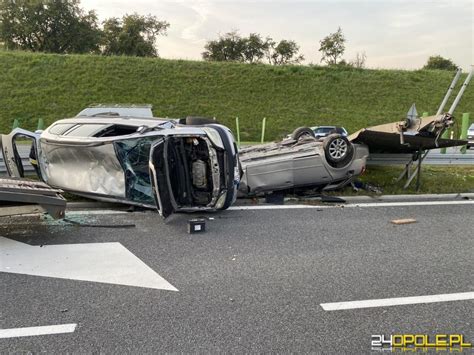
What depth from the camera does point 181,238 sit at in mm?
4617

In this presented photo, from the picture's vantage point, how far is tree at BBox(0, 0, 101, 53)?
1439 inches

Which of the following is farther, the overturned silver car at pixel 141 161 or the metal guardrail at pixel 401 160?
the metal guardrail at pixel 401 160

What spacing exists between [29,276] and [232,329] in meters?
2.01

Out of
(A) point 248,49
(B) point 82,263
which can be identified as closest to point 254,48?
(A) point 248,49

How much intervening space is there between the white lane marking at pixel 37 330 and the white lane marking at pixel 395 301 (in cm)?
193

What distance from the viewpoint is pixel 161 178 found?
4.73 meters

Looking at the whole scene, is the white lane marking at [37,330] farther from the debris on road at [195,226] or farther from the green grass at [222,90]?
the green grass at [222,90]

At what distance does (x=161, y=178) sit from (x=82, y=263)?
1383 mm

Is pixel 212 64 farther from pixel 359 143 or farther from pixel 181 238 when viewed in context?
pixel 181 238

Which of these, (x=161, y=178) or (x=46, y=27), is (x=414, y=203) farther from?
(x=46, y=27)

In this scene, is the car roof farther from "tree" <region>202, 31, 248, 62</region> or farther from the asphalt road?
"tree" <region>202, 31, 248, 62</region>

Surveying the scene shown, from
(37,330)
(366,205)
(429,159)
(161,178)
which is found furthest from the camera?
(429,159)

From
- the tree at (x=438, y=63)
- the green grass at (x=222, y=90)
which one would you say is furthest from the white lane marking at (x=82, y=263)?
the tree at (x=438, y=63)

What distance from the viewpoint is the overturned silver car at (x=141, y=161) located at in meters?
5.10
